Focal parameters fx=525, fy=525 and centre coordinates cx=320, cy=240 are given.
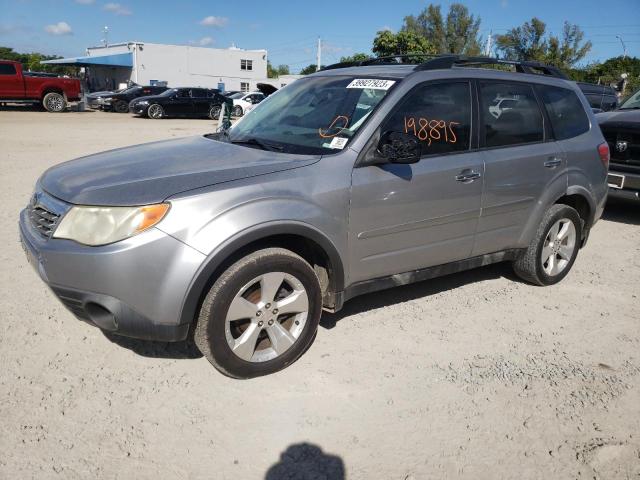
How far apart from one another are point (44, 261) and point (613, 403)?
3.27 m

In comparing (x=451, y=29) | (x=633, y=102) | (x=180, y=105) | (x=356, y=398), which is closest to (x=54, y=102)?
(x=180, y=105)

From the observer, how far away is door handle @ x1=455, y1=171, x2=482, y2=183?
3.70m

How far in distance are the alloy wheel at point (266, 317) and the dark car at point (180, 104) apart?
2334 cm

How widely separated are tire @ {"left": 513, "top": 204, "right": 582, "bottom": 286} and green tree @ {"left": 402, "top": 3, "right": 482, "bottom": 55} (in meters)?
55.4

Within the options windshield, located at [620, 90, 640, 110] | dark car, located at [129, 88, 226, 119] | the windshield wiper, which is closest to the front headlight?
the windshield wiper

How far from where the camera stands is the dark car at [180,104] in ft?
79.8

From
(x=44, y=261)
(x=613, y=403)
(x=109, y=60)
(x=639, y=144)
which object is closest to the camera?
(x=44, y=261)

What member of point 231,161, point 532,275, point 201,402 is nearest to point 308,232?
point 231,161

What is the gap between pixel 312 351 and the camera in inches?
136

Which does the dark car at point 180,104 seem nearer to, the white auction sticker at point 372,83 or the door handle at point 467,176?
the white auction sticker at point 372,83

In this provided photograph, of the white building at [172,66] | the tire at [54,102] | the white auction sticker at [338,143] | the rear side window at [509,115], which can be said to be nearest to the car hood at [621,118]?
Result: the rear side window at [509,115]

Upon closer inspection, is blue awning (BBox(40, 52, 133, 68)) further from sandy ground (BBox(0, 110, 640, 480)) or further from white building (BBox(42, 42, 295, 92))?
sandy ground (BBox(0, 110, 640, 480))

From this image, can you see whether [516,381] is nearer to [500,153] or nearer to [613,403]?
[613,403]

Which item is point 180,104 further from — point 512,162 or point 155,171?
point 155,171
